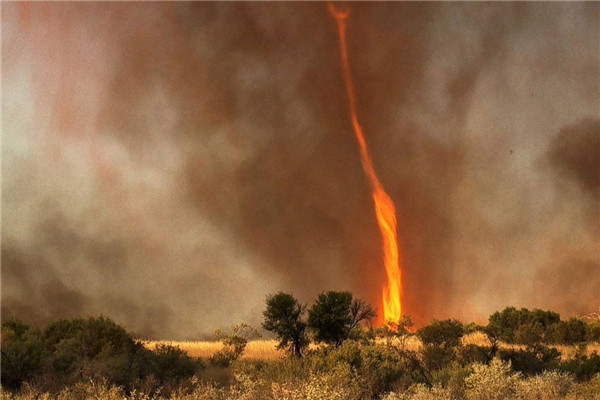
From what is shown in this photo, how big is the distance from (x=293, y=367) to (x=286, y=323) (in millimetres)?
10978

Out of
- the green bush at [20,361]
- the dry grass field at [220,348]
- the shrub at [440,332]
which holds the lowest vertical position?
the green bush at [20,361]

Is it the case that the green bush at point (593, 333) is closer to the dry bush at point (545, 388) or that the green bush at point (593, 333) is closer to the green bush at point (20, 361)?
the dry bush at point (545, 388)

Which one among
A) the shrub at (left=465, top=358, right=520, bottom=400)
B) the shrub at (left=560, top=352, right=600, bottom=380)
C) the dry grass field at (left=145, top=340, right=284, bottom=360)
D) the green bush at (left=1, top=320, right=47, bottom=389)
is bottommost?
the shrub at (left=465, top=358, right=520, bottom=400)

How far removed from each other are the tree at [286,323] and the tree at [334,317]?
0.83m

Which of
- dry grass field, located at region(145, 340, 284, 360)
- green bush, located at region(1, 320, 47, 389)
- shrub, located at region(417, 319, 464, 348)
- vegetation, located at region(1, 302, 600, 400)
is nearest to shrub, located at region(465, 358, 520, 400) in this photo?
vegetation, located at region(1, 302, 600, 400)

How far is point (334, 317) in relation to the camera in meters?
36.3

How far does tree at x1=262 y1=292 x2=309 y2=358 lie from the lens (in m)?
35.1

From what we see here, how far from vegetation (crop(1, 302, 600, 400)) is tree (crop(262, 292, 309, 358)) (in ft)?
0.21

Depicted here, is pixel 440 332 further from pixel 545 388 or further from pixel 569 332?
pixel 545 388

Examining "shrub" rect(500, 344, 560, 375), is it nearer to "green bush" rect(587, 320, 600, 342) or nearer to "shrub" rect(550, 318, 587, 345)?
"shrub" rect(550, 318, 587, 345)

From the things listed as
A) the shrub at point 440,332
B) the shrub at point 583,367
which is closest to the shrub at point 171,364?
the shrub at point 440,332

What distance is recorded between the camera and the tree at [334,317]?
35.9 metres

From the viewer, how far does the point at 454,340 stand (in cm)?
3722

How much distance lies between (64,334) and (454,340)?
2419 cm
